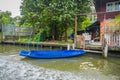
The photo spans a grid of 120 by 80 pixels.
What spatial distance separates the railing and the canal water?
1.32 metres

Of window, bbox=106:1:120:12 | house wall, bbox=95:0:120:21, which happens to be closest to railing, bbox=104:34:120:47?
house wall, bbox=95:0:120:21

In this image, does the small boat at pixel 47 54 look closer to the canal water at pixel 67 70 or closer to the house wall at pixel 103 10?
the canal water at pixel 67 70

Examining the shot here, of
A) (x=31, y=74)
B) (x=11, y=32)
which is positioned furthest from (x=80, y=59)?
(x=11, y=32)

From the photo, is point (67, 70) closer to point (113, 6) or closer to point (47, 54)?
point (47, 54)

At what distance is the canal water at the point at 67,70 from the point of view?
441 inches

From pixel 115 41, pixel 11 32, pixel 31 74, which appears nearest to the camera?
pixel 31 74

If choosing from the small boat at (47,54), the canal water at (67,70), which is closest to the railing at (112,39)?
the canal water at (67,70)

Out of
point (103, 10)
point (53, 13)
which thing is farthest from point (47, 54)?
point (103, 10)

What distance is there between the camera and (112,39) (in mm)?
17094

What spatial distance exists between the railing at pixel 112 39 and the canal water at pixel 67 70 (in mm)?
1318

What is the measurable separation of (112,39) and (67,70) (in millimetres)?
6100

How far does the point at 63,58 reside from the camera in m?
17.4

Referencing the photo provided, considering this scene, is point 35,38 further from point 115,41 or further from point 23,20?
point 115,41

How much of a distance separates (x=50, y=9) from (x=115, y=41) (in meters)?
10.1
